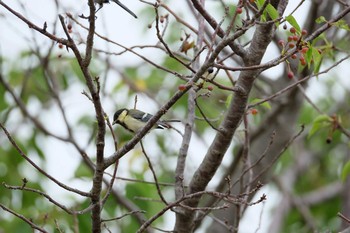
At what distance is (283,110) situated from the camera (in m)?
6.26

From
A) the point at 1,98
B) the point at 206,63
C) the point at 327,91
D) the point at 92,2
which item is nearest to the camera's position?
the point at 92,2

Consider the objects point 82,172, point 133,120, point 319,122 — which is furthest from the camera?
point 82,172

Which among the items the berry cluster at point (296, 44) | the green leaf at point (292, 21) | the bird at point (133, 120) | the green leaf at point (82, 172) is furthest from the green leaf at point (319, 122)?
the green leaf at point (82, 172)

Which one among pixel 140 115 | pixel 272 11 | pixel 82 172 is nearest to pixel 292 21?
pixel 272 11

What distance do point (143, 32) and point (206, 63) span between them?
4463 millimetres

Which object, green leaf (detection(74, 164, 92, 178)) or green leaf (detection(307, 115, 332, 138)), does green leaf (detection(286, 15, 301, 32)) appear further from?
green leaf (detection(74, 164, 92, 178))

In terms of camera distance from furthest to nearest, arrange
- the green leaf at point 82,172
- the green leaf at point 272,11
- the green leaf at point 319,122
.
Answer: the green leaf at point 82,172 < the green leaf at point 319,122 < the green leaf at point 272,11

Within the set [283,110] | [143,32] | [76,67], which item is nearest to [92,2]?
[76,67]

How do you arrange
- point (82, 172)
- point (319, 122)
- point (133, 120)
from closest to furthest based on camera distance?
point (133, 120)
point (319, 122)
point (82, 172)

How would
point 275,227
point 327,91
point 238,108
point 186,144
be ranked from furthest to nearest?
point 327,91
point 275,227
point 186,144
point 238,108

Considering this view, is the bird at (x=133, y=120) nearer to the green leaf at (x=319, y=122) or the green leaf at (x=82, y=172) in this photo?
the green leaf at (x=319, y=122)

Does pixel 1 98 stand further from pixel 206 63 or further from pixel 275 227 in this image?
pixel 206 63

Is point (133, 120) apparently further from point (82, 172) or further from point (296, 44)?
point (82, 172)

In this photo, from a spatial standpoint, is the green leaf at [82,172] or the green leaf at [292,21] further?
the green leaf at [82,172]
